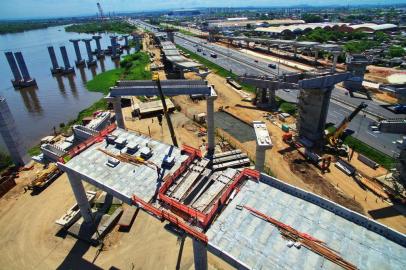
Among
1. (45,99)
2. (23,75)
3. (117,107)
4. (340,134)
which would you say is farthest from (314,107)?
(23,75)

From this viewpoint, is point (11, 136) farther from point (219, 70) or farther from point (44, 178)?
point (219, 70)

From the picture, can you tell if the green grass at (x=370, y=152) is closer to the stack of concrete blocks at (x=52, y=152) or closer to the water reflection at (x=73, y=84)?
the stack of concrete blocks at (x=52, y=152)

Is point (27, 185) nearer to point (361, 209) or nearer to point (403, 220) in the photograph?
point (361, 209)

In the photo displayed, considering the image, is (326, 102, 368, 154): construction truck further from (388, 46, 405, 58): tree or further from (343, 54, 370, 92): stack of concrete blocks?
(388, 46, 405, 58): tree

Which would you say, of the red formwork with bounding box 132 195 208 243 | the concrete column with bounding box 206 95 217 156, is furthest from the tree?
the red formwork with bounding box 132 195 208 243

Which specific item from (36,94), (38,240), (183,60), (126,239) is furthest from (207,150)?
(36,94)

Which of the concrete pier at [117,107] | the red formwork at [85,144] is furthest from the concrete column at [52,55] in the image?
the red formwork at [85,144]
